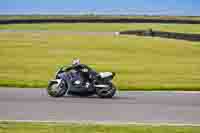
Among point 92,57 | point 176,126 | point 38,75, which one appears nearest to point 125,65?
point 92,57

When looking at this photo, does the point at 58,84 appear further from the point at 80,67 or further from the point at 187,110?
the point at 187,110

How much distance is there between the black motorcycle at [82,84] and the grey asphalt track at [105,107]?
0.29 meters

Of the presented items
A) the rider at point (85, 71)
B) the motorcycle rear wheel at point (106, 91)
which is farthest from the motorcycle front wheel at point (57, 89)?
the motorcycle rear wheel at point (106, 91)

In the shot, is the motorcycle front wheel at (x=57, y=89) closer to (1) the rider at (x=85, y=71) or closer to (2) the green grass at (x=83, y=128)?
(1) the rider at (x=85, y=71)

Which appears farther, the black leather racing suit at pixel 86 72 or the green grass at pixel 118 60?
the green grass at pixel 118 60

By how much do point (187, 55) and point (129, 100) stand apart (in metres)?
29.7

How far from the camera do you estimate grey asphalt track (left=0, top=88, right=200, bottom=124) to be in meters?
16.2

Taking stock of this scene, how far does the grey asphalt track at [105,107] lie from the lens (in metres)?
16.2

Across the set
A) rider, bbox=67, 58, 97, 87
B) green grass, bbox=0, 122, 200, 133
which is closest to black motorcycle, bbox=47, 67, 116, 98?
rider, bbox=67, 58, 97, 87

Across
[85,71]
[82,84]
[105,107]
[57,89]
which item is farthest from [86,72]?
[105,107]

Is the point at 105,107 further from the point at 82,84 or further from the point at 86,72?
the point at 86,72

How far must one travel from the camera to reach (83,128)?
547 inches

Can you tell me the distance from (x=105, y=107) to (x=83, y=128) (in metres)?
4.91

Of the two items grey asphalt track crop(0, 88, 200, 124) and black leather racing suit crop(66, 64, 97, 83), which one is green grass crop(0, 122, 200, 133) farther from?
black leather racing suit crop(66, 64, 97, 83)
